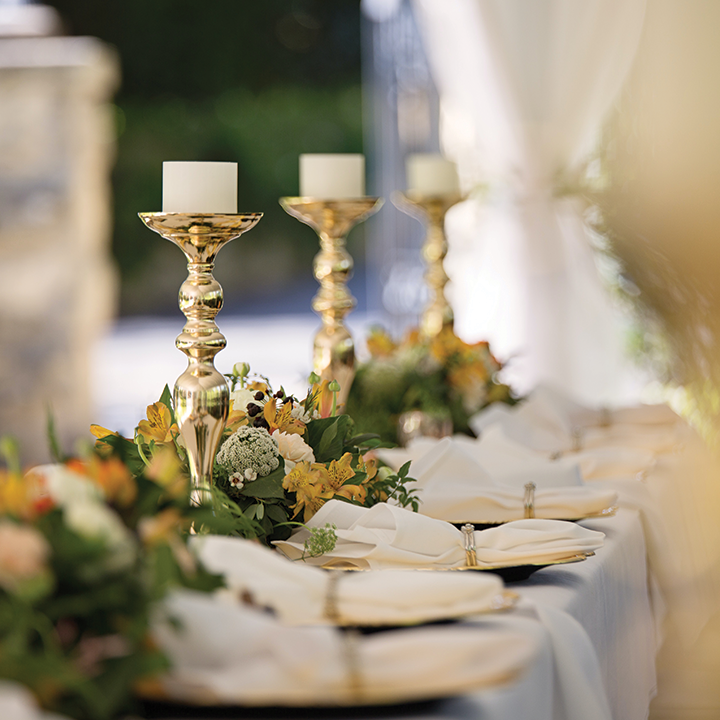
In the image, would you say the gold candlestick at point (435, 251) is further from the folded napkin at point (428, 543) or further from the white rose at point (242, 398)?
the folded napkin at point (428, 543)

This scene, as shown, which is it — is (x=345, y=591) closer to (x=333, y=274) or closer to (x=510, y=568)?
(x=510, y=568)

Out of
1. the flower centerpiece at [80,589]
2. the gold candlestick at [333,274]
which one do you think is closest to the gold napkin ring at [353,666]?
the flower centerpiece at [80,589]

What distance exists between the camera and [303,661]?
A: 0.66 m

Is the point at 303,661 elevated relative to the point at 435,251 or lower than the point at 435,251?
lower

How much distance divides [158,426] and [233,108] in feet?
22.4

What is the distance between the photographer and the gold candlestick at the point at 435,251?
7.30 feet

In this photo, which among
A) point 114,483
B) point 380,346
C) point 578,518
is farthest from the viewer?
point 380,346

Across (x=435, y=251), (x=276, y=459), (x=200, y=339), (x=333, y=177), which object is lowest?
(x=276, y=459)

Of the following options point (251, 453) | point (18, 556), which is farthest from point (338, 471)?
point (18, 556)

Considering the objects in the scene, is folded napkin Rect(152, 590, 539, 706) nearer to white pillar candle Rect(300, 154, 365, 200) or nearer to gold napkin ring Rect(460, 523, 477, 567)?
gold napkin ring Rect(460, 523, 477, 567)

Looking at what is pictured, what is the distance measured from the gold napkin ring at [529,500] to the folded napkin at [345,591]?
416 millimetres

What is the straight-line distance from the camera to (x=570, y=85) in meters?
2.68

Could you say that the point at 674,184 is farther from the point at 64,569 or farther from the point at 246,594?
the point at 64,569

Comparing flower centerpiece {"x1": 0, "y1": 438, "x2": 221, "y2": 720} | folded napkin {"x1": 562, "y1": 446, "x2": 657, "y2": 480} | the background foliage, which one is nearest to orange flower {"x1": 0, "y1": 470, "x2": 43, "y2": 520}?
flower centerpiece {"x1": 0, "y1": 438, "x2": 221, "y2": 720}
